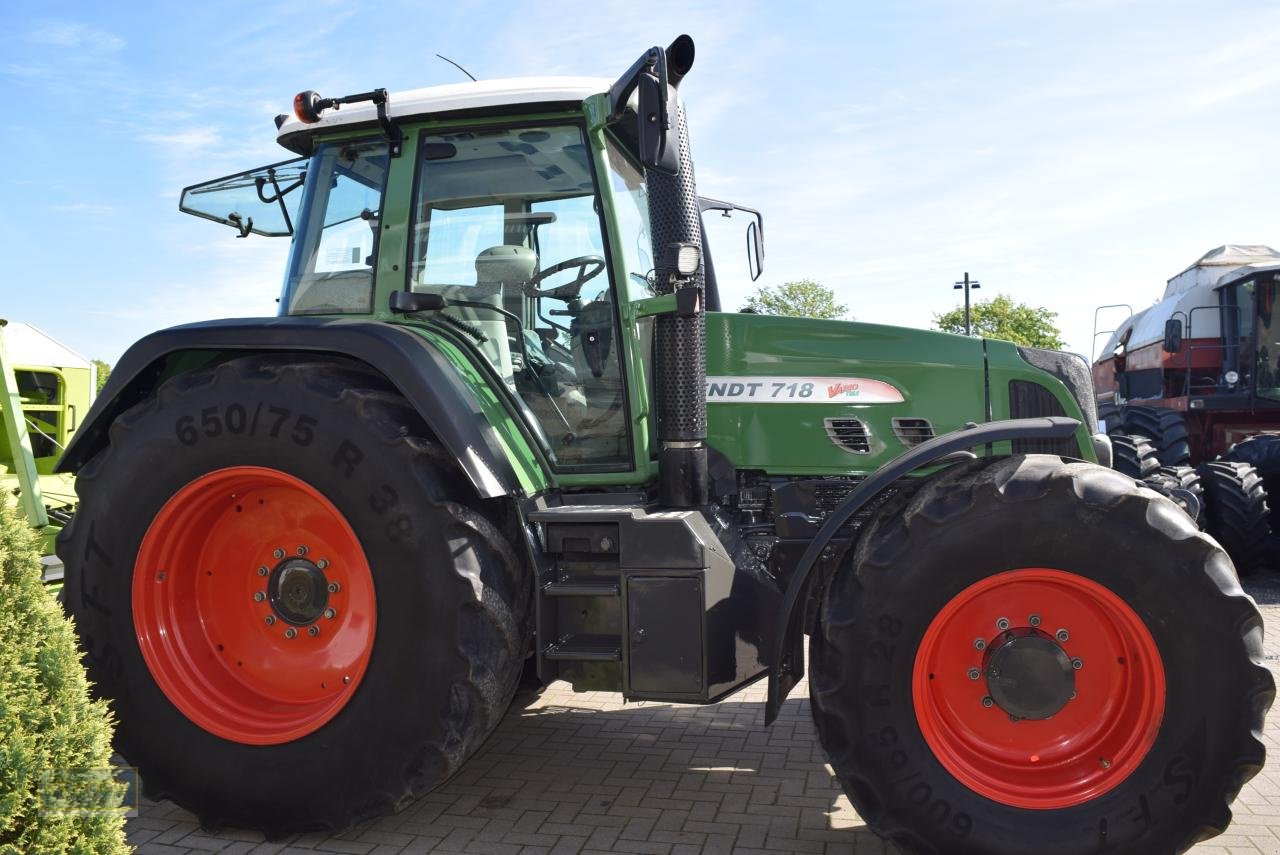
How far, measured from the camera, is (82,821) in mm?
2301

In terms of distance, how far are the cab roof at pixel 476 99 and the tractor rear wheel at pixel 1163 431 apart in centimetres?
756

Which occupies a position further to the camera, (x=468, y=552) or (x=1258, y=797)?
(x=1258, y=797)

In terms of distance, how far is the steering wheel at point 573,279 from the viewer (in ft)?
11.7

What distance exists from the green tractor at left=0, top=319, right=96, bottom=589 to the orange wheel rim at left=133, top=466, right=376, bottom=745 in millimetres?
1912

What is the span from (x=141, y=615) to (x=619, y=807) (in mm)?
1887

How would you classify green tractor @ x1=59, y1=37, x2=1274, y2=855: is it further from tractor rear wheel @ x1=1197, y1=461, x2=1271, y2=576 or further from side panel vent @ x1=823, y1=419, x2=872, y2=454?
tractor rear wheel @ x1=1197, y1=461, x2=1271, y2=576

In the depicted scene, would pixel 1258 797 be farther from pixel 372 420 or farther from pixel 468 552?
pixel 372 420

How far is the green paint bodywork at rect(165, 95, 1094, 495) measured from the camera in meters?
3.60

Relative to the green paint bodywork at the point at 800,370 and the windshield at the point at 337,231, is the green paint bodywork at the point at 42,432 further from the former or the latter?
the green paint bodywork at the point at 800,370

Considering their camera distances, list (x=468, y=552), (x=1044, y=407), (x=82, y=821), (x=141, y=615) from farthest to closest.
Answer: (x=1044, y=407)
(x=141, y=615)
(x=468, y=552)
(x=82, y=821)

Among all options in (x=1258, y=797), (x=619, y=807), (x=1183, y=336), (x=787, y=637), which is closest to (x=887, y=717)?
(x=787, y=637)

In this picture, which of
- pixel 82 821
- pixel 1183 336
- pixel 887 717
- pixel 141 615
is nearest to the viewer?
pixel 82 821

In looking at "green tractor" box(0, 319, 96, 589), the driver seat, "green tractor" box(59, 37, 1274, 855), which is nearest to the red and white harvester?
"green tractor" box(59, 37, 1274, 855)

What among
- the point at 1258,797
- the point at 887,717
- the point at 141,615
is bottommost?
the point at 1258,797
